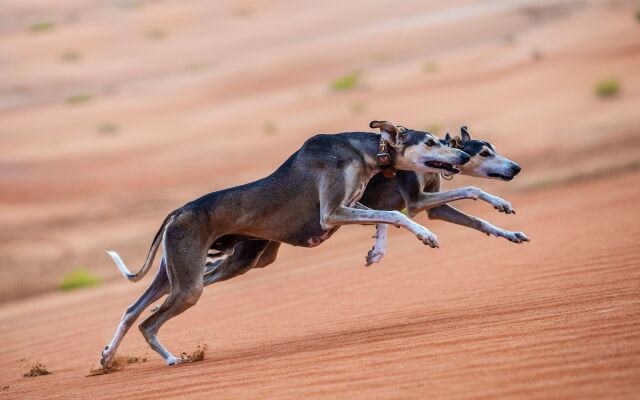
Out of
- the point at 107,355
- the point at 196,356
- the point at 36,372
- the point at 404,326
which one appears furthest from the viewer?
the point at 36,372

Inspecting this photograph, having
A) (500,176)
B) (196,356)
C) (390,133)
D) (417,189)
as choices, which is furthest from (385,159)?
(196,356)

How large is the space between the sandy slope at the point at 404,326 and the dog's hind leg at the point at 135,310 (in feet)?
0.99

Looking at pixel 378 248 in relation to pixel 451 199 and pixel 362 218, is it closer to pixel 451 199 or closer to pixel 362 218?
pixel 451 199

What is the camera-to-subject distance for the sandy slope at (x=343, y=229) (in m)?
9.12

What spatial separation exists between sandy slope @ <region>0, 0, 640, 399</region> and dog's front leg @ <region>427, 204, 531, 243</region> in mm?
618

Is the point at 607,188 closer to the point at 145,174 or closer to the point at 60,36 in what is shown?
the point at 145,174

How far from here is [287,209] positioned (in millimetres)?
11422

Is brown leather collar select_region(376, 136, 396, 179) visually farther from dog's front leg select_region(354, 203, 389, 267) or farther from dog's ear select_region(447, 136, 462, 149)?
dog's ear select_region(447, 136, 462, 149)

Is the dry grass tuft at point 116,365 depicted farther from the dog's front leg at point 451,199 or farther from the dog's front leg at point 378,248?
the dog's front leg at point 451,199

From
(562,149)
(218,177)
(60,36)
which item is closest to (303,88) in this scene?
(218,177)

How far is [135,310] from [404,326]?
2805 millimetres

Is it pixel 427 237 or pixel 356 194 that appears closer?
pixel 427 237

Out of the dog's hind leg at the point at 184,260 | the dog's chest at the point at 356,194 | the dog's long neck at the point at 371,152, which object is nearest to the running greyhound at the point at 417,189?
the dog's long neck at the point at 371,152

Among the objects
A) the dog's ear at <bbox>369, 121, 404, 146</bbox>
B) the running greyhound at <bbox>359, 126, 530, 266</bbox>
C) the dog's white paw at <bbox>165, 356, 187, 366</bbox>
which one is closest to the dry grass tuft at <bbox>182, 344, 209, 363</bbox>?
the dog's white paw at <bbox>165, 356, 187, 366</bbox>
